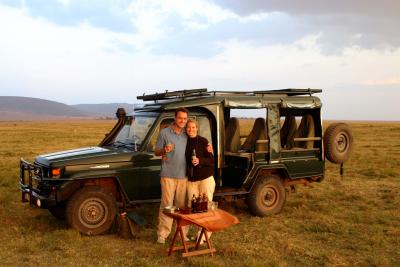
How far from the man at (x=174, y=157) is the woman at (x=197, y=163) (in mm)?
83

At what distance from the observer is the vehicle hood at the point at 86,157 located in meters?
7.43

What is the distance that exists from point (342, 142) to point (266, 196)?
82.7 inches

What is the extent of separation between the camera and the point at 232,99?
28.5 ft

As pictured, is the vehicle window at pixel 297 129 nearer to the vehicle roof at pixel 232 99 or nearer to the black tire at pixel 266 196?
the vehicle roof at pixel 232 99

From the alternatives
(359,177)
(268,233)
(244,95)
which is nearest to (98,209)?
(268,233)

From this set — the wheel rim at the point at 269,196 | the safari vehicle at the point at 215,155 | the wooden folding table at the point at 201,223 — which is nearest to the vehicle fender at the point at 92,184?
the safari vehicle at the point at 215,155

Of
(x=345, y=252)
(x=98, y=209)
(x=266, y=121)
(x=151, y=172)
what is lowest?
(x=345, y=252)

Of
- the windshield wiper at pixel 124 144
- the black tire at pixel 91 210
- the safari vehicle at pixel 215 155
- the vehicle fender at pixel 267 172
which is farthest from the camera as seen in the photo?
the vehicle fender at pixel 267 172

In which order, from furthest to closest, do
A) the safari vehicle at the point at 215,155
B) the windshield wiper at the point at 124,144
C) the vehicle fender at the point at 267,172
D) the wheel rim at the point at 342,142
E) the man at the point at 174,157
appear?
1. the wheel rim at the point at 342,142
2. the vehicle fender at the point at 267,172
3. the windshield wiper at the point at 124,144
4. the safari vehicle at the point at 215,155
5. the man at the point at 174,157

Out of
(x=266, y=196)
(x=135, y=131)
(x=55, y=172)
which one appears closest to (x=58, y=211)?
(x=55, y=172)

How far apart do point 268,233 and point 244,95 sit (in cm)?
272

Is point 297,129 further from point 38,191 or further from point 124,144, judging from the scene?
point 38,191

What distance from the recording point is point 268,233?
777 cm

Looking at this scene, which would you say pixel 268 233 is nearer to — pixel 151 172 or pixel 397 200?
pixel 151 172
